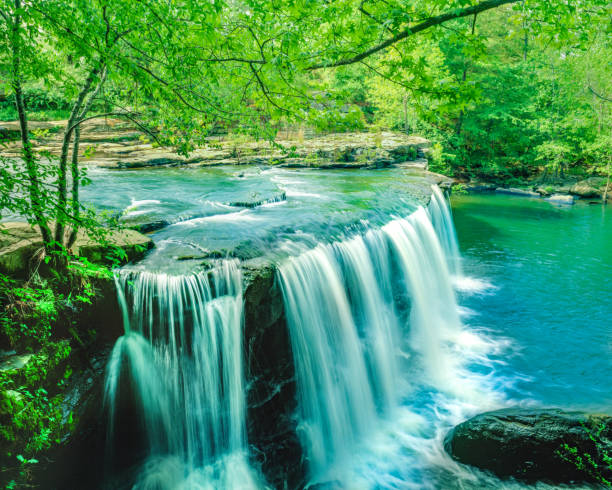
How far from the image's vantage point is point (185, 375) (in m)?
4.68

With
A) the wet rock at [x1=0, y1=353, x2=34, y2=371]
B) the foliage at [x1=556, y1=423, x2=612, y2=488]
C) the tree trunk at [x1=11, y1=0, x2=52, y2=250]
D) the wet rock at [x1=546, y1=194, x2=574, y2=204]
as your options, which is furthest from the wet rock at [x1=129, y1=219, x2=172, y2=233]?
the wet rock at [x1=546, y1=194, x2=574, y2=204]

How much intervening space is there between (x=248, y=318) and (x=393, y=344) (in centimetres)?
386

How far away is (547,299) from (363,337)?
6.25m

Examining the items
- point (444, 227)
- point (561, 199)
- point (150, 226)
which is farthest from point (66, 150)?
point (561, 199)

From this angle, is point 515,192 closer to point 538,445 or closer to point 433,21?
point 538,445

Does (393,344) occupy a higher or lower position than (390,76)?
lower

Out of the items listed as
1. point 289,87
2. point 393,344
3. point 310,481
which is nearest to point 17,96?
point 289,87

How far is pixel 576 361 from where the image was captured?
7090 millimetres

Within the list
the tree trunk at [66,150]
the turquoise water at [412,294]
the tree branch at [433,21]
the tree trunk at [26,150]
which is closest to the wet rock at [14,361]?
the tree trunk at [26,150]

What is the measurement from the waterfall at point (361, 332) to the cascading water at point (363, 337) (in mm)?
16

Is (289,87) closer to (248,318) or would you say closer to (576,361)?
(248,318)

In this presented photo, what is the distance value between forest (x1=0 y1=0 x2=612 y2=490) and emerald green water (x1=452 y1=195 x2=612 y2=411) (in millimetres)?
77

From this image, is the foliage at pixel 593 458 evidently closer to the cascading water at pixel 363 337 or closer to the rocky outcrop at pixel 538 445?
the rocky outcrop at pixel 538 445

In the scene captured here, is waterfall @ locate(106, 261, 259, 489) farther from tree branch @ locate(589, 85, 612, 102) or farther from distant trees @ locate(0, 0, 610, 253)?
tree branch @ locate(589, 85, 612, 102)
